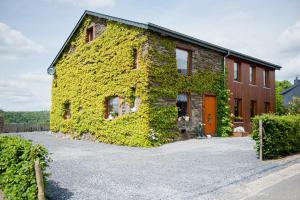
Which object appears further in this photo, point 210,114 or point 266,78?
point 266,78

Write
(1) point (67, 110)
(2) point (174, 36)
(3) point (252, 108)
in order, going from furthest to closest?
(3) point (252, 108)
(1) point (67, 110)
(2) point (174, 36)

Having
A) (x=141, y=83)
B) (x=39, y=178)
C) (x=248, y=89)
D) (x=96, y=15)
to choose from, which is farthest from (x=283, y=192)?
(x=248, y=89)

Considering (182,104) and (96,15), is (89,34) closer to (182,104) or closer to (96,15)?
(96,15)

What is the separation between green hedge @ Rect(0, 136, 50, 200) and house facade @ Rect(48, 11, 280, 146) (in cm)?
947

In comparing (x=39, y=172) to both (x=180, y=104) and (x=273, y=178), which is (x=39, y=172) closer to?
(x=273, y=178)

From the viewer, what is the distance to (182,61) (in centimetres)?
1878

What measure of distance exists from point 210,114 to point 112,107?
655cm

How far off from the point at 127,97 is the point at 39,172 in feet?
38.0

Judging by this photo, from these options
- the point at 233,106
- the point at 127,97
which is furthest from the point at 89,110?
the point at 233,106

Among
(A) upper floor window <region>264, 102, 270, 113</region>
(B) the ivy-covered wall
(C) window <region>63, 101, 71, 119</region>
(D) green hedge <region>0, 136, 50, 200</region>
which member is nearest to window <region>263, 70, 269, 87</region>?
(A) upper floor window <region>264, 102, 270, 113</region>

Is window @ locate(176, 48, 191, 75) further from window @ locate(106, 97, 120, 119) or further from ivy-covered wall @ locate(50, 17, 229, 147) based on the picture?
window @ locate(106, 97, 120, 119)

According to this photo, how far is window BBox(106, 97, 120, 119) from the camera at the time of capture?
1869cm

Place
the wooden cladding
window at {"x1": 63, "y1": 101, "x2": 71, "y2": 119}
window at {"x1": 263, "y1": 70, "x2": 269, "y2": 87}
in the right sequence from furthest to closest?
window at {"x1": 263, "y1": 70, "x2": 269, "y2": 87}, window at {"x1": 63, "y1": 101, "x2": 71, "y2": 119}, the wooden cladding

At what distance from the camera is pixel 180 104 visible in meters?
18.4
